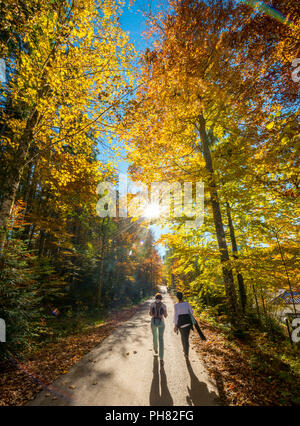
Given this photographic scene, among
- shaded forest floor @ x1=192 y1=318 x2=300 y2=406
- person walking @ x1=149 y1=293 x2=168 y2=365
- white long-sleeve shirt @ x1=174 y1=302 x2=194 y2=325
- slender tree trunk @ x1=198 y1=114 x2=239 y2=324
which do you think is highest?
slender tree trunk @ x1=198 y1=114 x2=239 y2=324

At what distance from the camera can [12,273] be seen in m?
5.24

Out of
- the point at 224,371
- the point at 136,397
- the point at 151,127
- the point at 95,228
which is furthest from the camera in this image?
the point at 95,228

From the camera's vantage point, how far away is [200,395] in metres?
3.42

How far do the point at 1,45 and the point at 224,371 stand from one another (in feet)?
31.1

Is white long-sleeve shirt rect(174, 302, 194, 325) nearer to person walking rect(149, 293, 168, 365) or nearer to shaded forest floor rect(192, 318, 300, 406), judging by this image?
person walking rect(149, 293, 168, 365)

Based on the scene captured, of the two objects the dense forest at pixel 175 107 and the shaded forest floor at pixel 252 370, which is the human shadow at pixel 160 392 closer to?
the shaded forest floor at pixel 252 370

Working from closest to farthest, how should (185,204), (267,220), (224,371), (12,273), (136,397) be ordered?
1. (136,397)
2. (224,371)
3. (12,273)
4. (267,220)
5. (185,204)

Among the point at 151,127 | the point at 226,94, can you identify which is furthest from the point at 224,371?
the point at 226,94

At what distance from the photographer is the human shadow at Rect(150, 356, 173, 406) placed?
3.26 metres

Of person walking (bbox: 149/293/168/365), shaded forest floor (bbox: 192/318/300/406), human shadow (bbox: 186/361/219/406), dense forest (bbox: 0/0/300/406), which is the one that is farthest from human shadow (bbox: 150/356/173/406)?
dense forest (bbox: 0/0/300/406)

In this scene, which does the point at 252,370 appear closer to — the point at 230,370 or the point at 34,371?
the point at 230,370

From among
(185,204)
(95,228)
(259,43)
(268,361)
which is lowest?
(268,361)

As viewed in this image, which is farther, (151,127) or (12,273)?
(151,127)

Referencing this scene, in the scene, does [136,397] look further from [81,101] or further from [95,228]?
[95,228]
